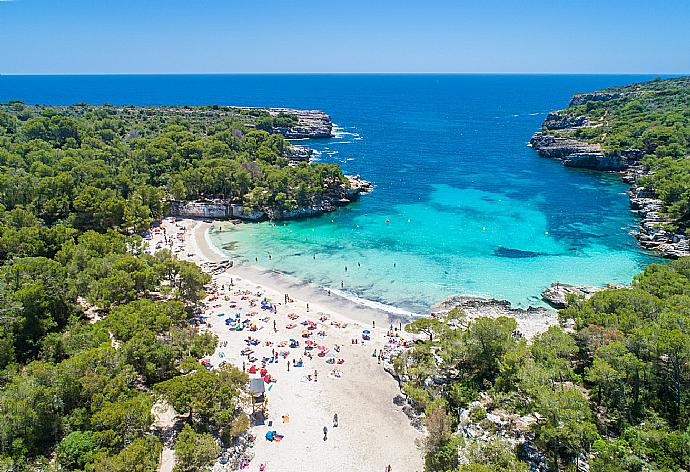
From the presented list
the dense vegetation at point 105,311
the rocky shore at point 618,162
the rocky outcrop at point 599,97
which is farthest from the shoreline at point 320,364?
the rocky outcrop at point 599,97

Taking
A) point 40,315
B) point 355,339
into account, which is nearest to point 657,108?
point 355,339

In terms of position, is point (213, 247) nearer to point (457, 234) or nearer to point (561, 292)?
point (457, 234)

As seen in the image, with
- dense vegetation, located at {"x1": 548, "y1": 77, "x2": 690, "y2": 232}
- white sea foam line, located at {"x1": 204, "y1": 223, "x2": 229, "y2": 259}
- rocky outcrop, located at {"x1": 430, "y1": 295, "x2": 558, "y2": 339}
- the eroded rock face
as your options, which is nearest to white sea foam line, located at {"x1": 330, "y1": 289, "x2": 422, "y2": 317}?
rocky outcrop, located at {"x1": 430, "y1": 295, "x2": 558, "y2": 339}

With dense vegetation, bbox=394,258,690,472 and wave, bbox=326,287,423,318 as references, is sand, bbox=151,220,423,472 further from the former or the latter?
dense vegetation, bbox=394,258,690,472

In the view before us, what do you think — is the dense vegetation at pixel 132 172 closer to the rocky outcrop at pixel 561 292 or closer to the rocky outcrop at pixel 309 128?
the rocky outcrop at pixel 309 128

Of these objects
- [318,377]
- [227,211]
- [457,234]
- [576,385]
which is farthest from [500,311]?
[227,211]

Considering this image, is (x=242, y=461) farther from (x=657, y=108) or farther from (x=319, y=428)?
(x=657, y=108)
